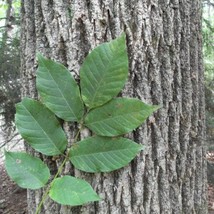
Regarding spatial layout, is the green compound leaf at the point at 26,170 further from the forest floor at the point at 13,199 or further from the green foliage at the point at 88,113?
the forest floor at the point at 13,199

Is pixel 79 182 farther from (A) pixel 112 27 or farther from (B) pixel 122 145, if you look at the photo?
(A) pixel 112 27

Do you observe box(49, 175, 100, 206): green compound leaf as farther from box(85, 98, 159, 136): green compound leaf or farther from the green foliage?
box(85, 98, 159, 136): green compound leaf

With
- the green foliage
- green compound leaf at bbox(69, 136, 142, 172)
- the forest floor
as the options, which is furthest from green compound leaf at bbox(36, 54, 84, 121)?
the forest floor

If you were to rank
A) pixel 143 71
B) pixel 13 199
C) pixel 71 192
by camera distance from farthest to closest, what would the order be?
1. pixel 13 199
2. pixel 143 71
3. pixel 71 192

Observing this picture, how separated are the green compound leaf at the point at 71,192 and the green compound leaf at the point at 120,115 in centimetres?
15

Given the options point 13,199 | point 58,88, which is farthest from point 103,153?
point 13,199

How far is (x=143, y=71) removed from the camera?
95 centimetres

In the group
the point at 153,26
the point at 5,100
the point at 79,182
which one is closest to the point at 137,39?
the point at 153,26

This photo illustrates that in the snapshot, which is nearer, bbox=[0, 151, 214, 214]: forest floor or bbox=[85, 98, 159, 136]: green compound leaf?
bbox=[85, 98, 159, 136]: green compound leaf

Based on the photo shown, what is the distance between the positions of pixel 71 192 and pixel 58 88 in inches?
11.2

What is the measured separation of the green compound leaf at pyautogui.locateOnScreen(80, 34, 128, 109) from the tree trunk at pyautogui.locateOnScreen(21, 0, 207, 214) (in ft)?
0.18

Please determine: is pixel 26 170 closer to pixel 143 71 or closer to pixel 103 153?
pixel 103 153

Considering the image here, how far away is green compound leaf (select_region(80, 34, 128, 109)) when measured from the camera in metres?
0.85

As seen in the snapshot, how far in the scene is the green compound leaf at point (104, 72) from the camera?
85 centimetres
